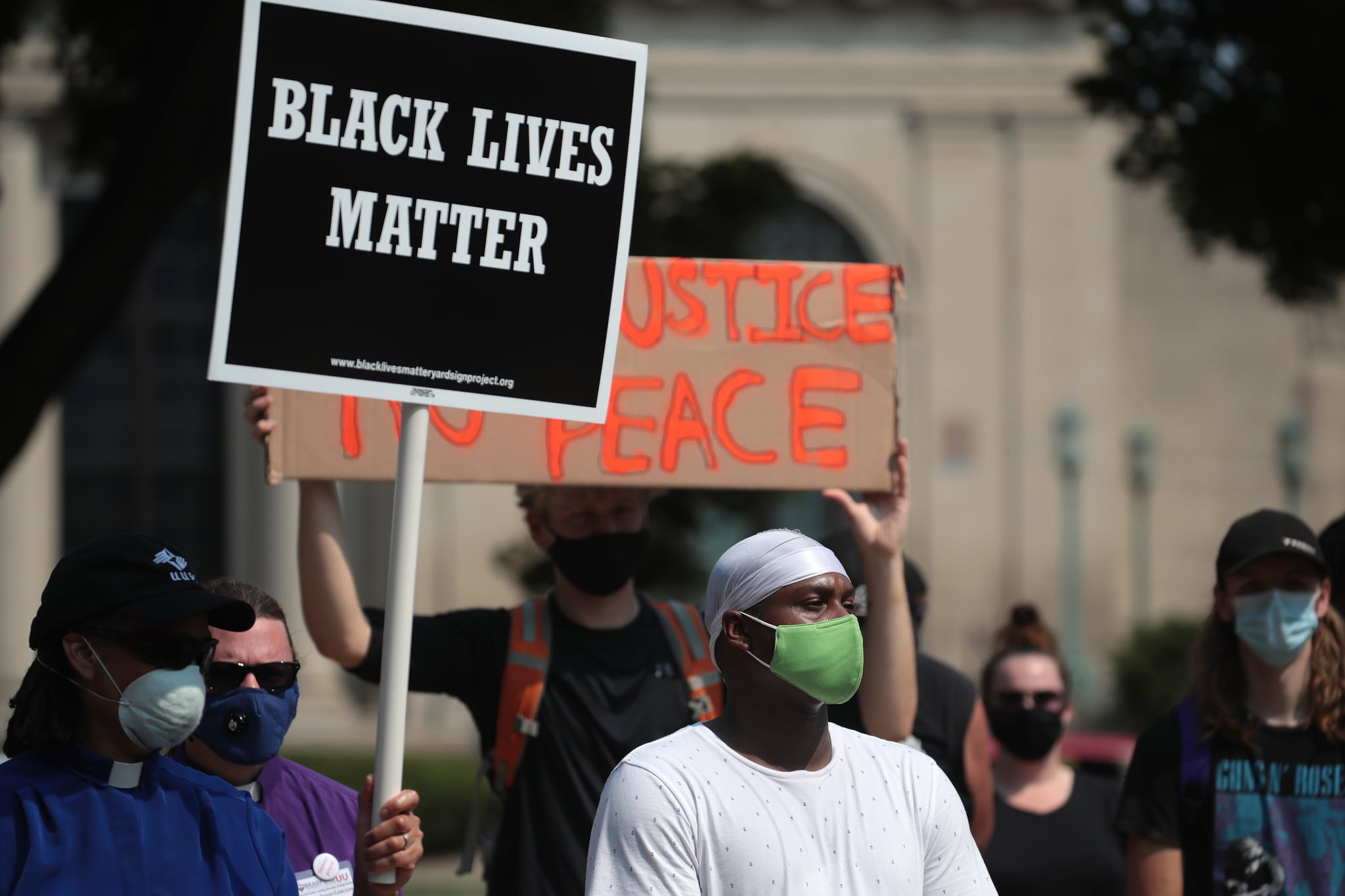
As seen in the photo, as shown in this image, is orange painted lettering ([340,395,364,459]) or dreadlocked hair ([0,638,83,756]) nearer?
dreadlocked hair ([0,638,83,756])

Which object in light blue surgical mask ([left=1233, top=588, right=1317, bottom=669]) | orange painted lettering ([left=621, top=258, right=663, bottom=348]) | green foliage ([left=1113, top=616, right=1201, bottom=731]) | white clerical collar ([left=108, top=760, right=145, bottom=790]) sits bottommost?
green foliage ([left=1113, top=616, right=1201, bottom=731])

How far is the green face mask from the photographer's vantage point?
9.08ft

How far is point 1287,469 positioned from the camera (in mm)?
22141

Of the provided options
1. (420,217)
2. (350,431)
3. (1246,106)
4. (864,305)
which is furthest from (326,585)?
(1246,106)

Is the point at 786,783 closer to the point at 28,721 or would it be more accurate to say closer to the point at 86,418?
the point at 28,721

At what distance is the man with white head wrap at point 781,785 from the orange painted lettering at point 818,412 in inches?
43.6

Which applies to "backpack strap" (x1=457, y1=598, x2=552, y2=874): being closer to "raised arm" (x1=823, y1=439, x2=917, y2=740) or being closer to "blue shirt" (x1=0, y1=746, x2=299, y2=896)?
"raised arm" (x1=823, y1=439, x2=917, y2=740)

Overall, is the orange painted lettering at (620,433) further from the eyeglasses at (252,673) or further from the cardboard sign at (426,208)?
the eyeglasses at (252,673)

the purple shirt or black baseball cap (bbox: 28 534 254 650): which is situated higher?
black baseball cap (bbox: 28 534 254 650)

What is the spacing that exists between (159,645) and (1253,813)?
2347mm

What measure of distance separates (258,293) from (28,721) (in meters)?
0.89

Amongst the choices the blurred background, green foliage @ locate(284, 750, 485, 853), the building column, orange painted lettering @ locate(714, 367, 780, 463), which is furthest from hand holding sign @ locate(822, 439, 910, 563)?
the building column

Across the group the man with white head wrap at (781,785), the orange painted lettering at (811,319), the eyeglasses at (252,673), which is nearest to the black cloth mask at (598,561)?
the orange painted lettering at (811,319)

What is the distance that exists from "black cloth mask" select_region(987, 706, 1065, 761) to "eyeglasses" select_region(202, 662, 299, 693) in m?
2.42
